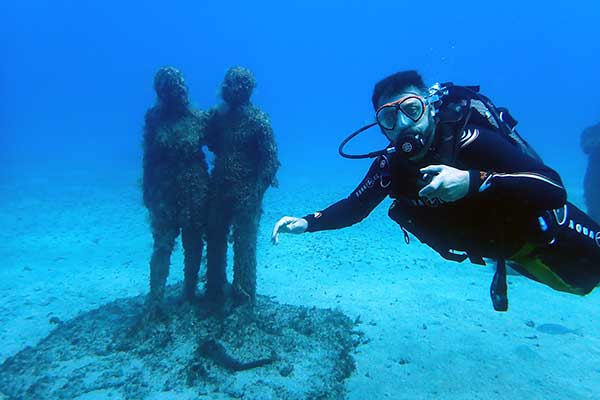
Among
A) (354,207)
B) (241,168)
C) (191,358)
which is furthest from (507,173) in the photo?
(191,358)

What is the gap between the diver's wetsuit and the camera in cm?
262

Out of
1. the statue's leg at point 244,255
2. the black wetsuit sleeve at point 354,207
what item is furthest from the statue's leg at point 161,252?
the black wetsuit sleeve at point 354,207

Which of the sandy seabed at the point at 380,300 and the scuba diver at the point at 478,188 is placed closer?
the scuba diver at the point at 478,188

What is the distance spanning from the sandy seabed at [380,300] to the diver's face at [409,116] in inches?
135

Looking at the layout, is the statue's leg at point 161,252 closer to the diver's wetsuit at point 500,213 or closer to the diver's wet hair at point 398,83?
the diver's wetsuit at point 500,213

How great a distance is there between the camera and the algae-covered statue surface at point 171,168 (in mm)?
6242

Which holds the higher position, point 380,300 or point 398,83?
point 398,83

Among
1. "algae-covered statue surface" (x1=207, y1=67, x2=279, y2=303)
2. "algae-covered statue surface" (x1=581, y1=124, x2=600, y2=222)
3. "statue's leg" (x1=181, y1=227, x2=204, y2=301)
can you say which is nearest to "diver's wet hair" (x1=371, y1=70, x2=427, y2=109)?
"algae-covered statue surface" (x1=207, y1=67, x2=279, y2=303)

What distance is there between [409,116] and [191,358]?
4514mm

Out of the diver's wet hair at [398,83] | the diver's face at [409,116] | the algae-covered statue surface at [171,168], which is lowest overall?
the diver's face at [409,116]

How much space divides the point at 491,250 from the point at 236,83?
462 centimetres

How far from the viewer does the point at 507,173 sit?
278 centimetres

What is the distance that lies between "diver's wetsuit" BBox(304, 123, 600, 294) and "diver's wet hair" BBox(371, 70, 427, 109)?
24.0 inches

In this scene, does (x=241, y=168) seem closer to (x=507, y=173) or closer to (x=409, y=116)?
(x=409, y=116)
